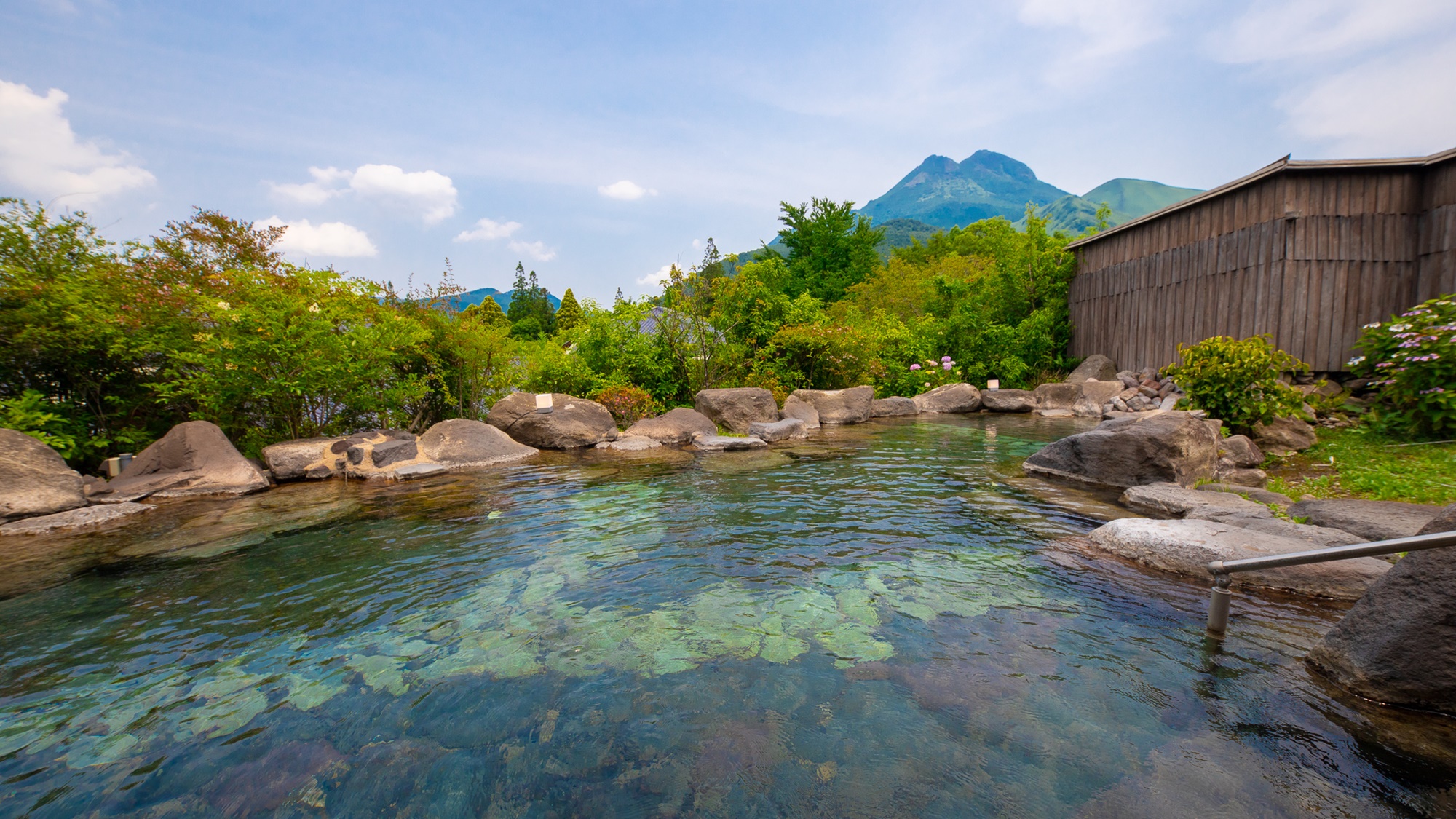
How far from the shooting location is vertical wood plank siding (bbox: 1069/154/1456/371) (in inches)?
452

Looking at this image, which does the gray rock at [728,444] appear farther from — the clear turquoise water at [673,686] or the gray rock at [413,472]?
the clear turquoise water at [673,686]

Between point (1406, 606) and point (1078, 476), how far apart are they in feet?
17.7

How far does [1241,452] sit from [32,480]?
15.8m

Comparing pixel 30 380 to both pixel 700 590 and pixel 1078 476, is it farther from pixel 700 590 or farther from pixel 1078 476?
pixel 1078 476

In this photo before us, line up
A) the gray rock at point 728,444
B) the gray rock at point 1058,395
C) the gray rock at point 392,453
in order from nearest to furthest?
1. the gray rock at point 392,453
2. the gray rock at point 728,444
3. the gray rock at point 1058,395

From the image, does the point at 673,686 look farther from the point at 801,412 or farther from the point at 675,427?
the point at 801,412

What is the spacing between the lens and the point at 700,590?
4406 millimetres

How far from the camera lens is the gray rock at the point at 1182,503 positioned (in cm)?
535

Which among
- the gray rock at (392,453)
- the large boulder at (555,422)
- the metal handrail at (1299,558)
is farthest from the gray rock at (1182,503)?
the gray rock at (392,453)

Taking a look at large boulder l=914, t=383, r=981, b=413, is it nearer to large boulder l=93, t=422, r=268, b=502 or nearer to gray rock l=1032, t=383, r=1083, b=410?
gray rock l=1032, t=383, r=1083, b=410

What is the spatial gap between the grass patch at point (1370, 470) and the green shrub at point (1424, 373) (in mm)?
358

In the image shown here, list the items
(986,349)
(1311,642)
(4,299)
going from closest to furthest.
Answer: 1. (1311,642)
2. (4,299)
3. (986,349)

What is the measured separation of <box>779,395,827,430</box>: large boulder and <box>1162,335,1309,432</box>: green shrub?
26.1ft

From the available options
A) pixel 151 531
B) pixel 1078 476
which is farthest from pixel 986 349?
pixel 151 531
